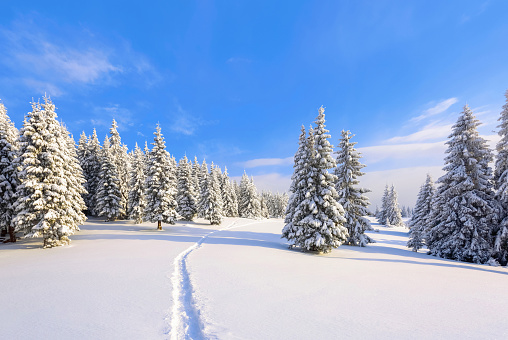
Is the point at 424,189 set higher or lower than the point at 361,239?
higher

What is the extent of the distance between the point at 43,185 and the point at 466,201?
36579mm

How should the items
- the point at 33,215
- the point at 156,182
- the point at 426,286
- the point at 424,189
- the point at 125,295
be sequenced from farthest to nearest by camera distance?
the point at 424,189, the point at 156,182, the point at 33,215, the point at 426,286, the point at 125,295

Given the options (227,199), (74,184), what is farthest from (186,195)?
(74,184)

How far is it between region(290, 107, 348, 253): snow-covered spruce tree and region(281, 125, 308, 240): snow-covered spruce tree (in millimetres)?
436

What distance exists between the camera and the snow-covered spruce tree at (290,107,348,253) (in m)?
17.7

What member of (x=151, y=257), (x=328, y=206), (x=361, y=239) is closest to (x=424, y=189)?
(x=361, y=239)

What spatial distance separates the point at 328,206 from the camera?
18.2 metres

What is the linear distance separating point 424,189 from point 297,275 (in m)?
37.0

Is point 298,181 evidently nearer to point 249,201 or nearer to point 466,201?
point 466,201

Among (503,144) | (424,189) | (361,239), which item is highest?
(503,144)

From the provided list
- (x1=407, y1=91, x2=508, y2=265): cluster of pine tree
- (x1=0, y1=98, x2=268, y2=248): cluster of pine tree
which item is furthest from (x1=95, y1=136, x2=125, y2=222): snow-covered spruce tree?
(x1=407, y1=91, x2=508, y2=265): cluster of pine tree

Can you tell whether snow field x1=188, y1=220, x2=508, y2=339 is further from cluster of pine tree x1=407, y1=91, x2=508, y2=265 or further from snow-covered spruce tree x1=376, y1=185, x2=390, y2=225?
snow-covered spruce tree x1=376, y1=185, x2=390, y2=225

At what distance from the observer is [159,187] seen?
30.6m

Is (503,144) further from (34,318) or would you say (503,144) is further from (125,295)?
(34,318)
